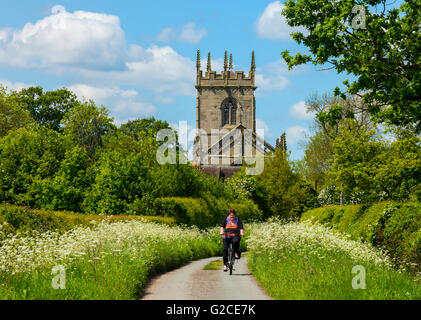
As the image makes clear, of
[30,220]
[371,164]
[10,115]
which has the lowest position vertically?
[30,220]

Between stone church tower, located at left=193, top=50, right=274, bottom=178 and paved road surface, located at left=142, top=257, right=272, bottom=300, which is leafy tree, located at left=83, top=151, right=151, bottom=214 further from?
stone church tower, located at left=193, top=50, right=274, bottom=178

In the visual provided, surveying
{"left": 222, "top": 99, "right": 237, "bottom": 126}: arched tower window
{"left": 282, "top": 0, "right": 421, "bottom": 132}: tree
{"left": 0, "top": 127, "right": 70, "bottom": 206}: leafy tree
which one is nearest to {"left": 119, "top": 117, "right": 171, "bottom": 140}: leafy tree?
{"left": 222, "top": 99, "right": 237, "bottom": 126}: arched tower window

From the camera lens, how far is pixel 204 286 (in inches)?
503

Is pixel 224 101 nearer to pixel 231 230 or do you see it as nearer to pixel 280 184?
pixel 280 184

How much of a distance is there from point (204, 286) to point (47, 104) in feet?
233

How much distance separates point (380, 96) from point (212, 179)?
31408 millimetres

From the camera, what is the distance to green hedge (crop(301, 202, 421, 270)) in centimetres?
1667

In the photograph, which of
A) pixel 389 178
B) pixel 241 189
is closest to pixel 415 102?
pixel 389 178

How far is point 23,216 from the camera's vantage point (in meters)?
15.7

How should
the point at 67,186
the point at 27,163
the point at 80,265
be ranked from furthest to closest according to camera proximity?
the point at 27,163 < the point at 67,186 < the point at 80,265

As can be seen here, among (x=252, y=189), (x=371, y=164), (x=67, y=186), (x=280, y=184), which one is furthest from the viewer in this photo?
(x=280, y=184)

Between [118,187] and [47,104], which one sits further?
[47,104]

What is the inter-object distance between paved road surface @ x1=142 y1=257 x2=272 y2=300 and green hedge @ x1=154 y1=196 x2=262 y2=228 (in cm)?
1276

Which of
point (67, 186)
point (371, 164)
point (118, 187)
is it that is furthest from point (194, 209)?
point (371, 164)
